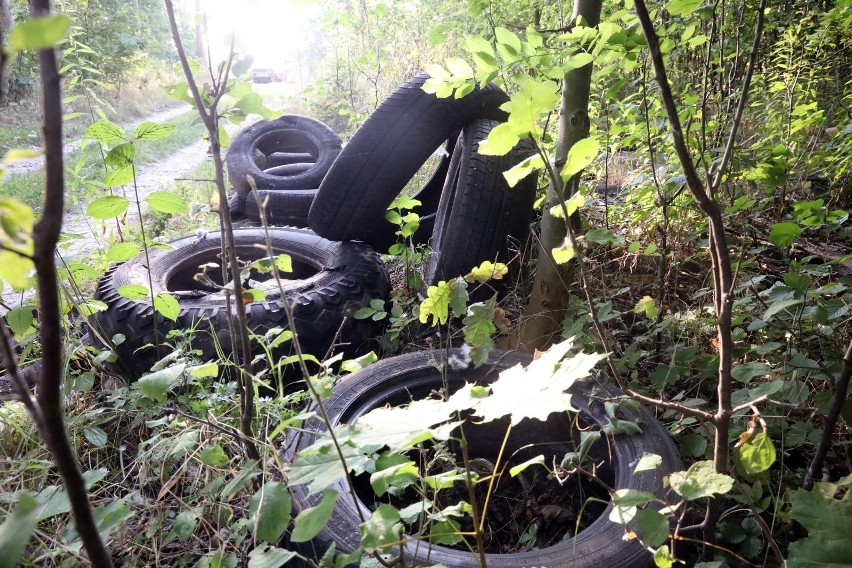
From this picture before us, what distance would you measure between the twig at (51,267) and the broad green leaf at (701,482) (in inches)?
32.4

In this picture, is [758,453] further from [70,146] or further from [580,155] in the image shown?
[70,146]

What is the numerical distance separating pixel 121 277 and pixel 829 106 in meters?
4.35

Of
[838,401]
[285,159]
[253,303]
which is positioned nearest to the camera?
[838,401]

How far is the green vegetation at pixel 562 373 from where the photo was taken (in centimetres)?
83

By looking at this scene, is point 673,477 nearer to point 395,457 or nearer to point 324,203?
point 395,457

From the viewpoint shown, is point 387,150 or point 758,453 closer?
point 758,453

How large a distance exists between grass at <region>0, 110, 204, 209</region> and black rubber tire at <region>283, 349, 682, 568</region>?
145cm

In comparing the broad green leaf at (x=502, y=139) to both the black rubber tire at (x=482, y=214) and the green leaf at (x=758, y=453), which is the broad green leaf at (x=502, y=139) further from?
the black rubber tire at (x=482, y=214)

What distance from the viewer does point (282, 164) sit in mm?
5531

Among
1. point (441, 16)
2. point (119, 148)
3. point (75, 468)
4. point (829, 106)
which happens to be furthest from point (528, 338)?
point (441, 16)

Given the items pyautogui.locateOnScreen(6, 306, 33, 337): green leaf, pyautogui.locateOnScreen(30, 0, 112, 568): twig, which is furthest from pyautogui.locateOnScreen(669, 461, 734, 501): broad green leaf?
pyautogui.locateOnScreen(6, 306, 33, 337): green leaf

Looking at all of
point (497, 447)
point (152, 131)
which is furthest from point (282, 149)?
point (497, 447)

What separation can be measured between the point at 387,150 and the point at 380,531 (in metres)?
2.27

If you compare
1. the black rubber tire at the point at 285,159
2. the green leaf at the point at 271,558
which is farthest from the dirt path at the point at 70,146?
the green leaf at the point at 271,558
